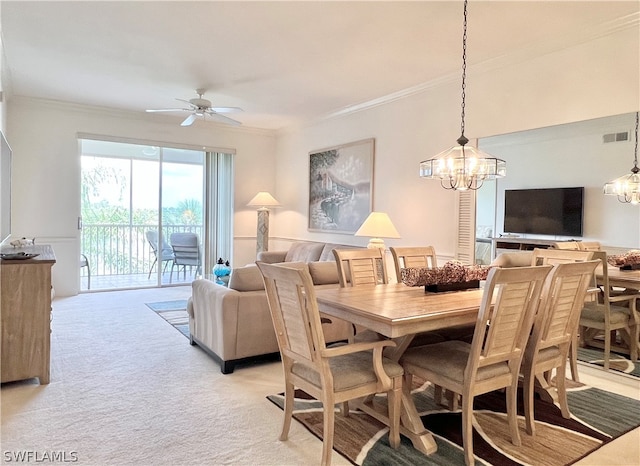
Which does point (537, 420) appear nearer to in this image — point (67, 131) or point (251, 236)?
point (251, 236)

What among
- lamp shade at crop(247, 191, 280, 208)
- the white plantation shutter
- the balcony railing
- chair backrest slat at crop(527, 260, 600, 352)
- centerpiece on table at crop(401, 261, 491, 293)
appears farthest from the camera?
the balcony railing

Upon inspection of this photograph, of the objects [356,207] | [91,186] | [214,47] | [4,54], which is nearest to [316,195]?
[356,207]

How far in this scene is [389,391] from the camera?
2154 millimetres

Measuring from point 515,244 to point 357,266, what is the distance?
67.9 inches

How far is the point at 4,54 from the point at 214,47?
213 centimetres

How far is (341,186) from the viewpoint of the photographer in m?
6.04

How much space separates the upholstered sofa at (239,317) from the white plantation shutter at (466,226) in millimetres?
1528

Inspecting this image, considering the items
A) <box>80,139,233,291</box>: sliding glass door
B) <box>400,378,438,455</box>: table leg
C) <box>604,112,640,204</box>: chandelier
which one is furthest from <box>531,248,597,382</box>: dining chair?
<box>80,139,233,291</box>: sliding glass door

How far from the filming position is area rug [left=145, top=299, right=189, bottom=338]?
4.52 meters

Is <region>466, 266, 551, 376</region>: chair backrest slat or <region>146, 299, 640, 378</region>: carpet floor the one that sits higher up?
<region>466, 266, 551, 376</region>: chair backrest slat

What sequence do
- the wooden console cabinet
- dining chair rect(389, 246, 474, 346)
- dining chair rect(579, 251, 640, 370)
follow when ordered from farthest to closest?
dining chair rect(579, 251, 640, 370) < dining chair rect(389, 246, 474, 346) < the wooden console cabinet

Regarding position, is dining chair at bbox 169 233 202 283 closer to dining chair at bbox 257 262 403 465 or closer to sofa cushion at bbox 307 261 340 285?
sofa cushion at bbox 307 261 340 285

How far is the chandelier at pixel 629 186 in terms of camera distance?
10.4 ft

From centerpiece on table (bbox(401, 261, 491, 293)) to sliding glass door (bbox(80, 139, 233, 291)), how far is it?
204 inches
